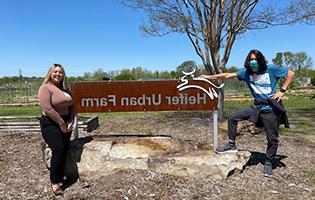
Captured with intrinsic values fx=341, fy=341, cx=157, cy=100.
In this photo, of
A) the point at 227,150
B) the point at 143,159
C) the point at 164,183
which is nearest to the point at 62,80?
the point at 143,159

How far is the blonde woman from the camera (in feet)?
13.8

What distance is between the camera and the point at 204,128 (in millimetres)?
8312

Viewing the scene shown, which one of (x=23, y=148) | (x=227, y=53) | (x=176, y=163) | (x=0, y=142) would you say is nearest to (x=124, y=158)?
(x=176, y=163)

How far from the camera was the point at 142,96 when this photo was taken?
522 centimetres

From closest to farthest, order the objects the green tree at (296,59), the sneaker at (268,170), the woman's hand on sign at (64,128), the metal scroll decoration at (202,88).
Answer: the woman's hand on sign at (64,128) < the sneaker at (268,170) < the metal scroll decoration at (202,88) < the green tree at (296,59)

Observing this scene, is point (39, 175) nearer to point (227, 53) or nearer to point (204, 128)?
point (204, 128)

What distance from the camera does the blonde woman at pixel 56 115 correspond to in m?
4.21

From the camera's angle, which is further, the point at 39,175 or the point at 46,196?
the point at 39,175

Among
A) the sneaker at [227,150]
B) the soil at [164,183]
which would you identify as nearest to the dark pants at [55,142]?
the soil at [164,183]

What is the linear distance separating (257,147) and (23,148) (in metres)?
4.41

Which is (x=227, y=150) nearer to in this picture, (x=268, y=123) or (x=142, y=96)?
(x=268, y=123)

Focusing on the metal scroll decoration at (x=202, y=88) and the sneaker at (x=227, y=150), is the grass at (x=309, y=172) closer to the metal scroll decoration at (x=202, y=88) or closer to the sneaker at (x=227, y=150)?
the sneaker at (x=227, y=150)

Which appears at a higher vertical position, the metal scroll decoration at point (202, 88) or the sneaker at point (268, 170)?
the metal scroll decoration at point (202, 88)

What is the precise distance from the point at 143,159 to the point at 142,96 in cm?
98
